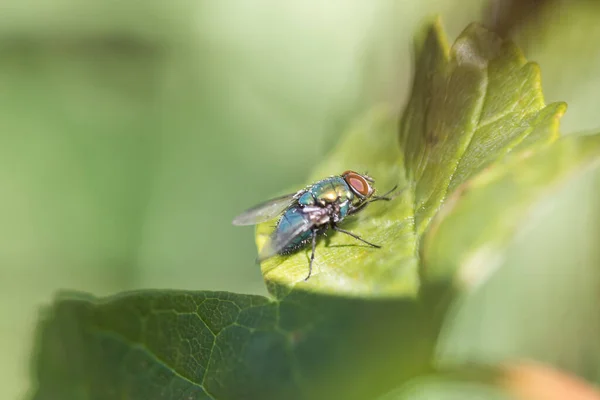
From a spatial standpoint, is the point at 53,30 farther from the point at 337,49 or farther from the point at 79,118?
the point at 337,49

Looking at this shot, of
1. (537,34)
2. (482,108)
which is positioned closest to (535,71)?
(482,108)

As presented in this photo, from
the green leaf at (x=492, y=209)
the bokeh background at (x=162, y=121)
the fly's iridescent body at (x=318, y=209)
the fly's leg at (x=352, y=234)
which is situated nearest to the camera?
the green leaf at (x=492, y=209)

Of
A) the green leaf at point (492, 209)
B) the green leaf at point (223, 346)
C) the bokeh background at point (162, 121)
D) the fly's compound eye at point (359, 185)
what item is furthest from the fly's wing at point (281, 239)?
the green leaf at point (492, 209)

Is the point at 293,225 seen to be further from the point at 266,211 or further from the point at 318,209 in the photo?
the point at 266,211

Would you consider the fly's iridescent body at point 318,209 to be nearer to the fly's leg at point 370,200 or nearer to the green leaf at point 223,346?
the fly's leg at point 370,200

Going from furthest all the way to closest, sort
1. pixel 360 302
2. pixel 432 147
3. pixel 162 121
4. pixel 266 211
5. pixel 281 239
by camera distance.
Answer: pixel 162 121 < pixel 266 211 < pixel 281 239 < pixel 432 147 < pixel 360 302

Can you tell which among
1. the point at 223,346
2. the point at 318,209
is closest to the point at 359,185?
the point at 318,209
